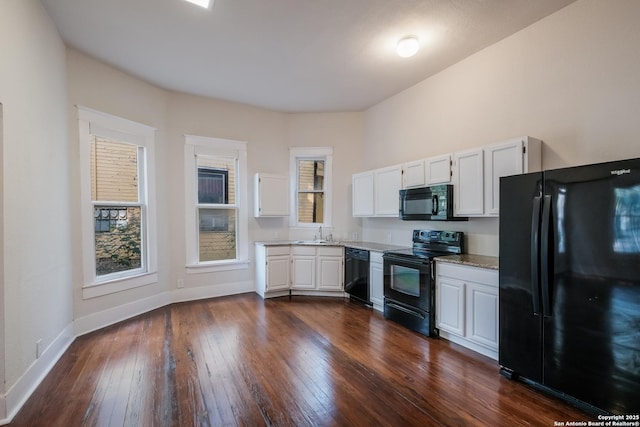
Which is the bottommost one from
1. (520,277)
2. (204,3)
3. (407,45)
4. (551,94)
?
(520,277)

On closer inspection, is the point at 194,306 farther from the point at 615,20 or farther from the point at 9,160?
the point at 615,20

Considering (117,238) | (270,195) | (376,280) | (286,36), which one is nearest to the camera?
(286,36)

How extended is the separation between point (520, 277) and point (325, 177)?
361 cm

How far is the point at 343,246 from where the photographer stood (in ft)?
15.8

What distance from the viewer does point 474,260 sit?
3.07 m

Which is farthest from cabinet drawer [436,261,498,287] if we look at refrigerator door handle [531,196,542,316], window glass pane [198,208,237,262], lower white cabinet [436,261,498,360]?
window glass pane [198,208,237,262]

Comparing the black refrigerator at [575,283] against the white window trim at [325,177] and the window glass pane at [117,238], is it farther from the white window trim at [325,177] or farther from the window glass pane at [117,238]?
the window glass pane at [117,238]

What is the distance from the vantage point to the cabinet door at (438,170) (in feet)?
11.5

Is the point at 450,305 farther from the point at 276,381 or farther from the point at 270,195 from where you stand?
the point at 270,195

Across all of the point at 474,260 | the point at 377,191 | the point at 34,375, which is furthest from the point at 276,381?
the point at 377,191

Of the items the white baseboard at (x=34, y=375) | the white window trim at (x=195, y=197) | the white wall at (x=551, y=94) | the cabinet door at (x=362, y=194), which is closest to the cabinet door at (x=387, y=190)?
the cabinet door at (x=362, y=194)

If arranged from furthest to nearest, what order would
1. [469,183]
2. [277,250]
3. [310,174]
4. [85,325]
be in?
1. [310,174]
2. [277,250]
3. [85,325]
4. [469,183]

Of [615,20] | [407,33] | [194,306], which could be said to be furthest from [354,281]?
[615,20]

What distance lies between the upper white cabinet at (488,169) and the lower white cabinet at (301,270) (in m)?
2.14
